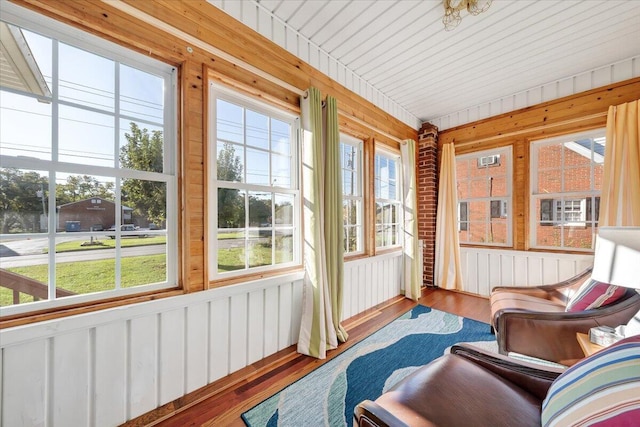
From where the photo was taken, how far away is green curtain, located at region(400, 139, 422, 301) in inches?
139

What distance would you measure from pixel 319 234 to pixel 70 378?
1.73 meters

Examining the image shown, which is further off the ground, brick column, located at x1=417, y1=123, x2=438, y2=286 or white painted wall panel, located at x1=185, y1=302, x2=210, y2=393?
brick column, located at x1=417, y1=123, x2=438, y2=286


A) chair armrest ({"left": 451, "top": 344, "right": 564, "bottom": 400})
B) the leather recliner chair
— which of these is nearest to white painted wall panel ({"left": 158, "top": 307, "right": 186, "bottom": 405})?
the leather recliner chair

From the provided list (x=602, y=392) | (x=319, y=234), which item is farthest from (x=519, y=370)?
(x=319, y=234)

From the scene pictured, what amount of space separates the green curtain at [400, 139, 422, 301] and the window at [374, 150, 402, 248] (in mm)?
144

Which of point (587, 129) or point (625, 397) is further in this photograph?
point (587, 129)

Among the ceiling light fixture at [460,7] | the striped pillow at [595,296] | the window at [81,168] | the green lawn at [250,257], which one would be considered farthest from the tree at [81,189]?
the striped pillow at [595,296]

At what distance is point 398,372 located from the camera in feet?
6.08

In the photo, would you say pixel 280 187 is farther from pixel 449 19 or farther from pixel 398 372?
pixel 449 19

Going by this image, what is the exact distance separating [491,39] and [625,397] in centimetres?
286

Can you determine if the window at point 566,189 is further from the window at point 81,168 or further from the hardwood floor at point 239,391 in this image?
the window at point 81,168

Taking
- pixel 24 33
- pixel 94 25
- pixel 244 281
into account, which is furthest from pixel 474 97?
pixel 24 33

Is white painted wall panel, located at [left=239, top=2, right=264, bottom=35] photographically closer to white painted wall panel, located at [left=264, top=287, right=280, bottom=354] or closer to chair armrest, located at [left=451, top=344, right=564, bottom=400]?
white painted wall panel, located at [left=264, top=287, right=280, bottom=354]

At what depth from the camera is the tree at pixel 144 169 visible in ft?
4.99
